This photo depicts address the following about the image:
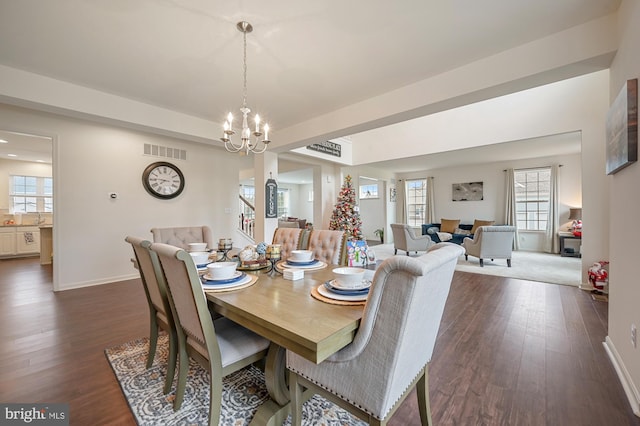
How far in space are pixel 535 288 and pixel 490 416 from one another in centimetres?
319

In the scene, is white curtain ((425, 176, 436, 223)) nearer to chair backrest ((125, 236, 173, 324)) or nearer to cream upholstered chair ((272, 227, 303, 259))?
cream upholstered chair ((272, 227, 303, 259))

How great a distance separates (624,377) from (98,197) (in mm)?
5921

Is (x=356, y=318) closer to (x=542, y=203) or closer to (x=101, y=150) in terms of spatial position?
(x=101, y=150)

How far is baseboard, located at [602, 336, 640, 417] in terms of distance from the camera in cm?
152

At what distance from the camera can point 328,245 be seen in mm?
2398

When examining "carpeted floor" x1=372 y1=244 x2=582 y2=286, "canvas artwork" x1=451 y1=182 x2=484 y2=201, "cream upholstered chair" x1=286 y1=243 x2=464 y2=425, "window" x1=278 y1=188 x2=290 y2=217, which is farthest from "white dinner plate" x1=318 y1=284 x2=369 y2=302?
"window" x1=278 y1=188 x2=290 y2=217

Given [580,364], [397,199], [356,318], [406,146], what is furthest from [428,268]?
[397,199]

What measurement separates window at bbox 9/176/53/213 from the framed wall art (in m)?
10.6

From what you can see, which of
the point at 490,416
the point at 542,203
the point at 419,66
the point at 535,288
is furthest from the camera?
the point at 542,203

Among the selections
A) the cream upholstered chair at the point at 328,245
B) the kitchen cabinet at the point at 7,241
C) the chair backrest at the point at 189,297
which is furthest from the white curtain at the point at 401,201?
the kitchen cabinet at the point at 7,241

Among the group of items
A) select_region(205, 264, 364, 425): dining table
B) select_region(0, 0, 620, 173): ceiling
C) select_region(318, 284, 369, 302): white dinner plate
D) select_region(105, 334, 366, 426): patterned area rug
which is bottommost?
select_region(105, 334, 366, 426): patterned area rug

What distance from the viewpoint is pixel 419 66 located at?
9.20ft

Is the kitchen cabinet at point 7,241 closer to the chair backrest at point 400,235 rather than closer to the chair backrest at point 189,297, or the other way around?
the chair backrest at point 189,297

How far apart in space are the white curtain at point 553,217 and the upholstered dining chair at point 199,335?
802 cm
